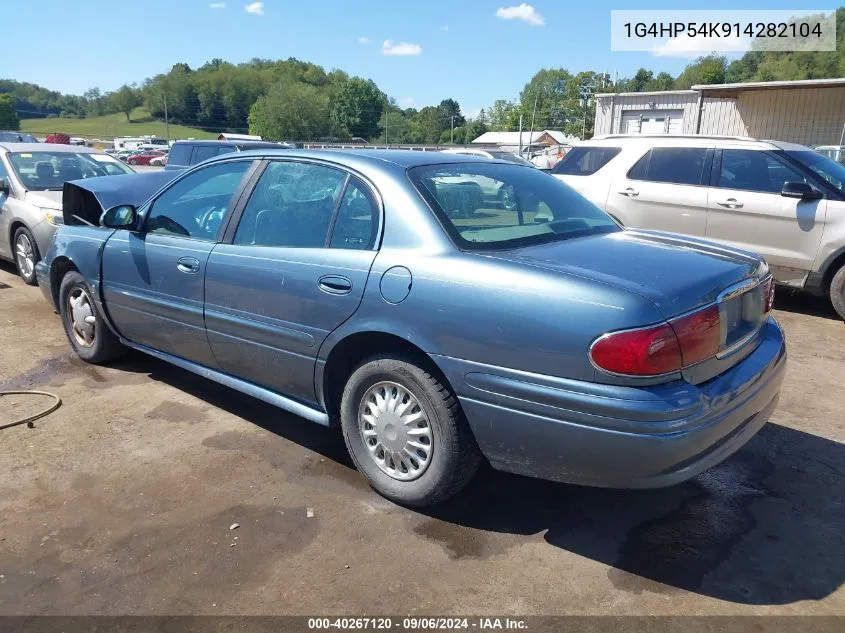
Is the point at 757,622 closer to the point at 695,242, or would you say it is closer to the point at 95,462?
the point at 695,242

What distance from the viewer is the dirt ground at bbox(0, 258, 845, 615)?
8.45 feet

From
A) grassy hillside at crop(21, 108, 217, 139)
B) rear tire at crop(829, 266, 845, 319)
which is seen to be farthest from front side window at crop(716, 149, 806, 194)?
grassy hillside at crop(21, 108, 217, 139)

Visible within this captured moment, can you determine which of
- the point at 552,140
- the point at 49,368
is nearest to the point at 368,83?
the point at 552,140

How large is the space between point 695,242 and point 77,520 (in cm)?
333

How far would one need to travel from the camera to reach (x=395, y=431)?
10.2ft

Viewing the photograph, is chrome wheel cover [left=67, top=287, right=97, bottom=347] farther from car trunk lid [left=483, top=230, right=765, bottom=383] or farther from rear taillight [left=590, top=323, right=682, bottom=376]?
rear taillight [left=590, top=323, right=682, bottom=376]

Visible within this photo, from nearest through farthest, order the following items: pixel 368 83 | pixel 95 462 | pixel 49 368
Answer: pixel 95 462, pixel 49 368, pixel 368 83

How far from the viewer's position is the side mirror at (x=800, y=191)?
6.47 m

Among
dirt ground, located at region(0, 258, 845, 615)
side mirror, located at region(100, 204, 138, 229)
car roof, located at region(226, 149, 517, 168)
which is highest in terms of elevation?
car roof, located at region(226, 149, 517, 168)

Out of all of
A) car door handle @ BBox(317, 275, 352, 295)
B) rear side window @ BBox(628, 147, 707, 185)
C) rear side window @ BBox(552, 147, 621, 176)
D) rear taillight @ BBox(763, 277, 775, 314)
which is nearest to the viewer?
car door handle @ BBox(317, 275, 352, 295)

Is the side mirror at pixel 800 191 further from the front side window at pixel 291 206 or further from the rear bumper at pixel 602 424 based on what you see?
the front side window at pixel 291 206

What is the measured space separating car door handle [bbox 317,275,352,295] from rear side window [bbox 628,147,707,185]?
5.56m

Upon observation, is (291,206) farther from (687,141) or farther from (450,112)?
(450,112)

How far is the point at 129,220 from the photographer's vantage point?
4355 mm
